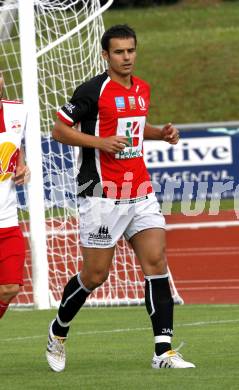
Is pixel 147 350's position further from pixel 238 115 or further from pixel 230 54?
pixel 230 54

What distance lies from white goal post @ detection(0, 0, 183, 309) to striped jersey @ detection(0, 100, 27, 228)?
4.82 metres

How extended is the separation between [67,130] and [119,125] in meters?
0.33

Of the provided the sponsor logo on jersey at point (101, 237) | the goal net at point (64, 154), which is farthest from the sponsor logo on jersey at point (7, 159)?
the goal net at point (64, 154)

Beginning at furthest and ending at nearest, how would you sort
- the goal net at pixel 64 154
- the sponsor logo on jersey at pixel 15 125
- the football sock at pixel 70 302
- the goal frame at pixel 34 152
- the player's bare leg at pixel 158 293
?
the goal net at pixel 64 154 < the goal frame at pixel 34 152 < the football sock at pixel 70 302 < the sponsor logo on jersey at pixel 15 125 < the player's bare leg at pixel 158 293

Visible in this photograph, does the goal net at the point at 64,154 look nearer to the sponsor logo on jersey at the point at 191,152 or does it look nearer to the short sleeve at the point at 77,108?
the short sleeve at the point at 77,108

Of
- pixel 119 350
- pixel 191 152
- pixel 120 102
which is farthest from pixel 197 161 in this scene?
pixel 120 102

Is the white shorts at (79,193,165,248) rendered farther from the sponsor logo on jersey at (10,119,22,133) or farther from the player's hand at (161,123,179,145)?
the sponsor logo on jersey at (10,119,22,133)

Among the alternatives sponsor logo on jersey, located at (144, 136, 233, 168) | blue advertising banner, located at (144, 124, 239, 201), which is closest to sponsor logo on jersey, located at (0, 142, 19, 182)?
blue advertising banner, located at (144, 124, 239, 201)

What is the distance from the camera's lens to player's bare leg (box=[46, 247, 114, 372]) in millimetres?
8016

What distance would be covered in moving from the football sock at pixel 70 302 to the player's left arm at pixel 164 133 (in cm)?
105

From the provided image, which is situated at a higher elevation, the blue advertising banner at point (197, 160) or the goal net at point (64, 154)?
the goal net at point (64, 154)

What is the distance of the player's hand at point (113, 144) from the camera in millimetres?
7730

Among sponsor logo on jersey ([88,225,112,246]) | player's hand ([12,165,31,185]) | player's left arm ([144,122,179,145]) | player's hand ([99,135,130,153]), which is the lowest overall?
sponsor logo on jersey ([88,225,112,246])

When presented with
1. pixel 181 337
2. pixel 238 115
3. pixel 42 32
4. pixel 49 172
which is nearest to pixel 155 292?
pixel 181 337
